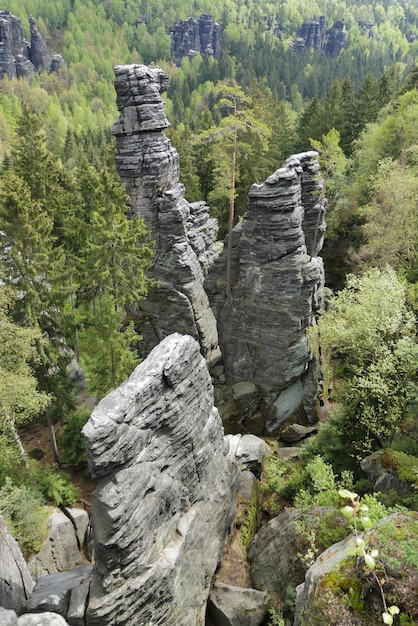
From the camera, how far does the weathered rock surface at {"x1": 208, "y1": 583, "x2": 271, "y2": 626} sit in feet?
49.5

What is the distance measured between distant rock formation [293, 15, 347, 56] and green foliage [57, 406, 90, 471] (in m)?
185

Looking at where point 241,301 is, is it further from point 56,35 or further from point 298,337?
point 56,35

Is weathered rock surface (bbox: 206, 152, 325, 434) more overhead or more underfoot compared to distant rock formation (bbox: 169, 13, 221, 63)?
more underfoot

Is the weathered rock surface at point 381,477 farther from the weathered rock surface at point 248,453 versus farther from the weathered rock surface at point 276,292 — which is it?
the weathered rock surface at point 276,292

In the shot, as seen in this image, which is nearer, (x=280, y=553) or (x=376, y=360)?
(x=280, y=553)

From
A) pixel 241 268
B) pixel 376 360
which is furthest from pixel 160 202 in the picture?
pixel 376 360

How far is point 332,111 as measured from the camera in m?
49.3

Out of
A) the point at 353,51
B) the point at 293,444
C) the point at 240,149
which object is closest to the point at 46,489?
the point at 293,444

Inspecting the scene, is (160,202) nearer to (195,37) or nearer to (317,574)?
(317,574)

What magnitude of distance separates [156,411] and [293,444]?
16533mm

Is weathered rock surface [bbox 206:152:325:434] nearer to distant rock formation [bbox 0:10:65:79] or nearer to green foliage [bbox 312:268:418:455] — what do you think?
green foliage [bbox 312:268:418:455]

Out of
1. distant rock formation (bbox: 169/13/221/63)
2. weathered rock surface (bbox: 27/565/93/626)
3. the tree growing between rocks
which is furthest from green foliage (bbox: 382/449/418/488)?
distant rock formation (bbox: 169/13/221/63)

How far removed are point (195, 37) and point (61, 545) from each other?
19195 centimetres

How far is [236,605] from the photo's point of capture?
15.6m
